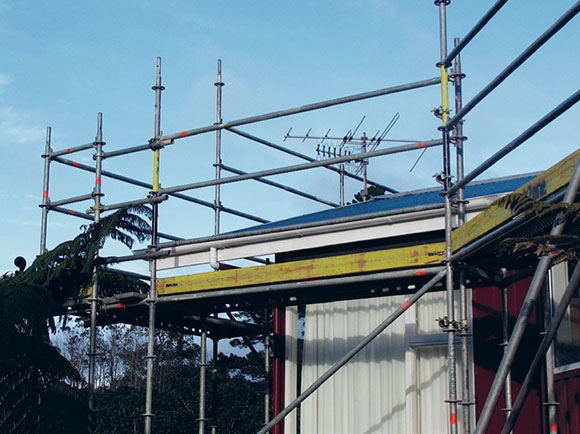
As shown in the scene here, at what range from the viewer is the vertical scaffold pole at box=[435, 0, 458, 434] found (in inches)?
285

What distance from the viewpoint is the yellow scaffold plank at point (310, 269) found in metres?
7.96

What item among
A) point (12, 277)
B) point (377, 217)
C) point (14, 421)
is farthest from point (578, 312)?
point (12, 277)

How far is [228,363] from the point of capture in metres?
29.9

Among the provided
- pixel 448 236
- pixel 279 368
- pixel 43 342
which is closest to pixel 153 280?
pixel 43 342

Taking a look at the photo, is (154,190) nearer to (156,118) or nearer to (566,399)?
(156,118)

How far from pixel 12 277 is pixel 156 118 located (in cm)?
269

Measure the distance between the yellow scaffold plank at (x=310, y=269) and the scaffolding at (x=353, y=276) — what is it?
8cm

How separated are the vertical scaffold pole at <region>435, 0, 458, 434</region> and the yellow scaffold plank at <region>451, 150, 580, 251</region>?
174 millimetres

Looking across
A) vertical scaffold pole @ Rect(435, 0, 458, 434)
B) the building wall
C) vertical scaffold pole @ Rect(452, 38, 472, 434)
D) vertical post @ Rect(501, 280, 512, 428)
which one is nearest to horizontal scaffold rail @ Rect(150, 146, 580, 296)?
vertical scaffold pole @ Rect(435, 0, 458, 434)

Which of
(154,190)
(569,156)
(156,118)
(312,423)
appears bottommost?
(312,423)

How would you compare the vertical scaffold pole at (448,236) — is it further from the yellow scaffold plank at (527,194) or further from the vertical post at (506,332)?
the vertical post at (506,332)

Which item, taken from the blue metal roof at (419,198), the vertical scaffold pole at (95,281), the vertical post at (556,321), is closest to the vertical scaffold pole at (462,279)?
the vertical post at (556,321)

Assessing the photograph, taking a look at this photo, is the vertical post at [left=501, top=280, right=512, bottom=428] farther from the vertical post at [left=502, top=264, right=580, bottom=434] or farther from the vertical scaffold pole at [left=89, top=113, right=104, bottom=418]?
the vertical scaffold pole at [left=89, top=113, right=104, bottom=418]

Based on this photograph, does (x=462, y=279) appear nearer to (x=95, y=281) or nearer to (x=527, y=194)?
(x=527, y=194)
